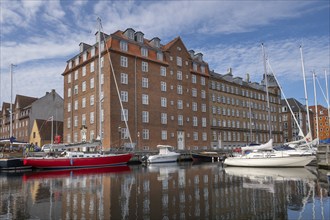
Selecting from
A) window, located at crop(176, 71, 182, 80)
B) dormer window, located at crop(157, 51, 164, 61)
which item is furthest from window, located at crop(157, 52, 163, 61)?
window, located at crop(176, 71, 182, 80)

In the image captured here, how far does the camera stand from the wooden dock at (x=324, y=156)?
28.0 metres

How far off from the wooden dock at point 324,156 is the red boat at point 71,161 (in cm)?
2245

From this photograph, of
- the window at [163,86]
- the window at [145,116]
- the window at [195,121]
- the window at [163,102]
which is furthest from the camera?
the window at [195,121]

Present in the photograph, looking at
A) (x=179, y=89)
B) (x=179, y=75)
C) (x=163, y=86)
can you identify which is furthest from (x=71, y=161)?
(x=179, y=75)

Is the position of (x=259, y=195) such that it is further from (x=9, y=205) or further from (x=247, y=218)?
(x=9, y=205)

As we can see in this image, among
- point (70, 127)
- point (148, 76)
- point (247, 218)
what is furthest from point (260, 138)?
point (247, 218)

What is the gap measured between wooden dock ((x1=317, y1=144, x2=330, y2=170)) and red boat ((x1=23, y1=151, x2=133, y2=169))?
2245 cm

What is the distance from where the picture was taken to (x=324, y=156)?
29.0 metres

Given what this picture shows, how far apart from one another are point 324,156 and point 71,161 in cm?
2665

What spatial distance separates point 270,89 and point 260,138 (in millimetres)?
17195

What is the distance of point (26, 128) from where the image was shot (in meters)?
77.0

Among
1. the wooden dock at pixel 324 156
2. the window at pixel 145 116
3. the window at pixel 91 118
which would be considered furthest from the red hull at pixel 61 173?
the window at pixel 145 116

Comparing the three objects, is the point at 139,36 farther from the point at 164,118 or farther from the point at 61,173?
the point at 61,173

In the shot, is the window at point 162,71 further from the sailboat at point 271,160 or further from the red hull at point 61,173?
the red hull at point 61,173
